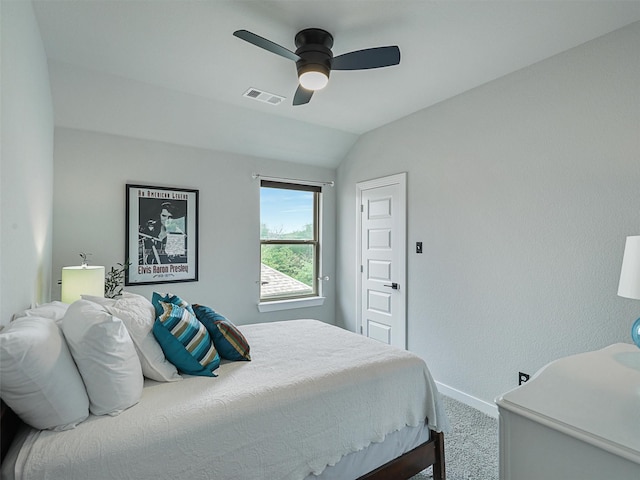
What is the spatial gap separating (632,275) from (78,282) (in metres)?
3.07

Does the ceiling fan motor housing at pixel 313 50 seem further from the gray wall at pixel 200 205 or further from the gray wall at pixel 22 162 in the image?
the gray wall at pixel 200 205

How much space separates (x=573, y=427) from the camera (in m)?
1.04

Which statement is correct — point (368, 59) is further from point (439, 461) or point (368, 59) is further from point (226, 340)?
point (439, 461)

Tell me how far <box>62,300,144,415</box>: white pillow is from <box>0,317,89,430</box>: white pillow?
32 mm

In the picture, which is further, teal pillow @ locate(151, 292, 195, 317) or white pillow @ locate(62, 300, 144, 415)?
teal pillow @ locate(151, 292, 195, 317)

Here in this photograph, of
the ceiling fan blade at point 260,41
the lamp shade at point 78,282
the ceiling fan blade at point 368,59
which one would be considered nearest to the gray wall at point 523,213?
the ceiling fan blade at point 368,59

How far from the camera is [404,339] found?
3.53 m

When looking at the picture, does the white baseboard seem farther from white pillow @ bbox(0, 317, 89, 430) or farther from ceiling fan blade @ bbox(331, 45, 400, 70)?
white pillow @ bbox(0, 317, 89, 430)

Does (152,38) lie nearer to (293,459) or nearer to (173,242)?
(173,242)

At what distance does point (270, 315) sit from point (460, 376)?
2096 mm

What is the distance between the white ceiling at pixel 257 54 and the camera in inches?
76.0

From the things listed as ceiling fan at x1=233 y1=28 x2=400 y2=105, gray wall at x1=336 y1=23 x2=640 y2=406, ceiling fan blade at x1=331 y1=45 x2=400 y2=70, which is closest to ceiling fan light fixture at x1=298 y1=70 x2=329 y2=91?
ceiling fan at x1=233 y1=28 x2=400 y2=105

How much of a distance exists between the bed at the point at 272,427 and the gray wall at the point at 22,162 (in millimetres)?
584

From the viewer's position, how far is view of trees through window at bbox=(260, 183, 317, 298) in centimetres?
409
